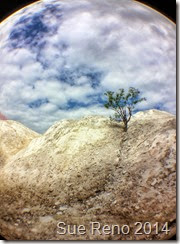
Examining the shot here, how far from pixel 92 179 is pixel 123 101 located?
145 centimetres

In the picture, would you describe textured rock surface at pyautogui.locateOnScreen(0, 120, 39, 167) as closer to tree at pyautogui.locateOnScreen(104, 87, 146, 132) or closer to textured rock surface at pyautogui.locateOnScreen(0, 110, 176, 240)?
textured rock surface at pyautogui.locateOnScreen(0, 110, 176, 240)

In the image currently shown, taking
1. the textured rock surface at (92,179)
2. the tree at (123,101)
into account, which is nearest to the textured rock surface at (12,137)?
the textured rock surface at (92,179)

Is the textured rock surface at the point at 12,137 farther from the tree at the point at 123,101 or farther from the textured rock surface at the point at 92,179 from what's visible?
the tree at the point at 123,101

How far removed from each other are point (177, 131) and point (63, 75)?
81.8 inches

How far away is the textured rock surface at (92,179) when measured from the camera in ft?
11.1

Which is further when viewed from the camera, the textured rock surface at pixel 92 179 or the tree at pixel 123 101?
the tree at pixel 123 101

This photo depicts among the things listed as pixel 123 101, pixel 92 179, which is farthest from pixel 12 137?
pixel 123 101

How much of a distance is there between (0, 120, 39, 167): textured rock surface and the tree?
149 cm

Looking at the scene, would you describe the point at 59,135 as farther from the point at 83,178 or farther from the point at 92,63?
the point at 92,63

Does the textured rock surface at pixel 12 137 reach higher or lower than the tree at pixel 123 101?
lower

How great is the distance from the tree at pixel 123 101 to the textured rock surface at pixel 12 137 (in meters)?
1.49

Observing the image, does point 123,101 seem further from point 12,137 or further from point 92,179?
point 12,137

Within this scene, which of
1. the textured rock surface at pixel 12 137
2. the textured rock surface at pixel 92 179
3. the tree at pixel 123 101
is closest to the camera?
the textured rock surface at pixel 92 179

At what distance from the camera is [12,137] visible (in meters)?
4.44
